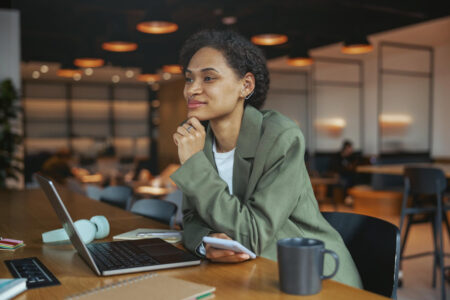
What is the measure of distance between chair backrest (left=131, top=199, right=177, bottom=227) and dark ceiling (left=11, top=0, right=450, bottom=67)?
171 inches

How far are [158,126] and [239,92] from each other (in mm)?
15485

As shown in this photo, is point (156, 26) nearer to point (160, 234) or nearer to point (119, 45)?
point (119, 45)

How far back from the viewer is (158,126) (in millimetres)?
16703

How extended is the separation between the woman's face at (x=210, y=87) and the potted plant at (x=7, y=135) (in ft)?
19.1

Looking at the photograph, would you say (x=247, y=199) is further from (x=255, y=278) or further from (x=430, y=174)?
(x=430, y=174)

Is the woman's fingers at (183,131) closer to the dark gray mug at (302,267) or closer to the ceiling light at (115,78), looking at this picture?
the dark gray mug at (302,267)

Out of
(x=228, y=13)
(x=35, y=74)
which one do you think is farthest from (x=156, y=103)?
(x=228, y=13)

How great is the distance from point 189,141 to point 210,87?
0.18 meters

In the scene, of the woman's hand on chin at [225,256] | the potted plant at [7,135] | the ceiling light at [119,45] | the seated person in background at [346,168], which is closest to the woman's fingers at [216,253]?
the woman's hand on chin at [225,256]

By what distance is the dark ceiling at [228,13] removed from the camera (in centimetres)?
715

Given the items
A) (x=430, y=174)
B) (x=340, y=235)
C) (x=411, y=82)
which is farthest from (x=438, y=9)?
(x=340, y=235)

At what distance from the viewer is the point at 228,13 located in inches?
271

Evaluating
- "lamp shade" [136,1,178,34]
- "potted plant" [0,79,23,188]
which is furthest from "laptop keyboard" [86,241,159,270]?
"potted plant" [0,79,23,188]

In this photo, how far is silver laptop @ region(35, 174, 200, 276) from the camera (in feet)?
3.49
